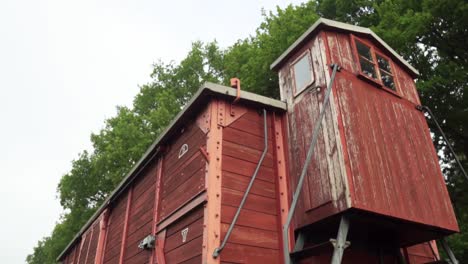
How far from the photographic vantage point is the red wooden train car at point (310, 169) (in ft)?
18.9

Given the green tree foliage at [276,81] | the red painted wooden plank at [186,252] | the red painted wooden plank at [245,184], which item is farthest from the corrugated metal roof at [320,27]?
the green tree foliage at [276,81]

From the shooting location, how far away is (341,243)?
512 cm

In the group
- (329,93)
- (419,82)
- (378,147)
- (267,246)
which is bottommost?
(267,246)

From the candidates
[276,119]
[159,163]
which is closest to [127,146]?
[159,163]

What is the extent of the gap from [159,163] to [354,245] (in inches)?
190

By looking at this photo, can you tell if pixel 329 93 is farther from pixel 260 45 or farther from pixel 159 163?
pixel 260 45

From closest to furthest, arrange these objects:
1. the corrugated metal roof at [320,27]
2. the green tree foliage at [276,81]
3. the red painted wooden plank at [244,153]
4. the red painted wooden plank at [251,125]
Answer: the red painted wooden plank at [244,153] → the red painted wooden plank at [251,125] → the corrugated metal roof at [320,27] → the green tree foliage at [276,81]

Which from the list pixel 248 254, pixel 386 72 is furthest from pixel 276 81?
pixel 248 254

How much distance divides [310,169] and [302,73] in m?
2.20

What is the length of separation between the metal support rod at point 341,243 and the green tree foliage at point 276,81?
9540 mm

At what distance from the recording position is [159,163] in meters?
8.91

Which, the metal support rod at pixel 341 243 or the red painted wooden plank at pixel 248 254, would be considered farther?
the red painted wooden plank at pixel 248 254

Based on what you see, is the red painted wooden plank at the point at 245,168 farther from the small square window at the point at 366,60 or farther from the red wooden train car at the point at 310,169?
the small square window at the point at 366,60

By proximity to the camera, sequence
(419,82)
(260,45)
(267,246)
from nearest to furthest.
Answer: (267,246)
(419,82)
(260,45)
